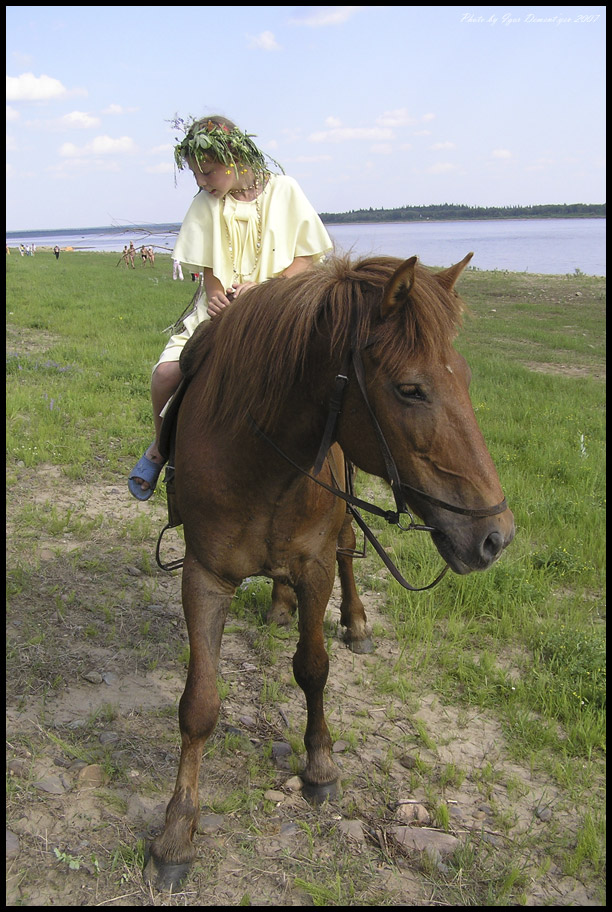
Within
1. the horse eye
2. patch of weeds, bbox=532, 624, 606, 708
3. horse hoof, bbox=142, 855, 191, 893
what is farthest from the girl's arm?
patch of weeds, bbox=532, 624, 606, 708

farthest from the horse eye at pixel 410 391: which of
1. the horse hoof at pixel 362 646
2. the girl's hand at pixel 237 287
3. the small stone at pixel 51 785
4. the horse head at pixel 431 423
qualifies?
the horse hoof at pixel 362 646

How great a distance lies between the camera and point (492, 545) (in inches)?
78.1

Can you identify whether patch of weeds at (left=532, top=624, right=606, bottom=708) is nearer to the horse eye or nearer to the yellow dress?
the horse eye

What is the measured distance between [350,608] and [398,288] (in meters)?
2.55

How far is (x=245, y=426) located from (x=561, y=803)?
2.09 metres

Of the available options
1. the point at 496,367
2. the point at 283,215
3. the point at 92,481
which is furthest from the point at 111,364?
the point at 283,215

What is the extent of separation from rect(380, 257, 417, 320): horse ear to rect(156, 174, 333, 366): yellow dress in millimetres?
1401

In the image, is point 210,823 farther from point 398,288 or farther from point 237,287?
point 237,287

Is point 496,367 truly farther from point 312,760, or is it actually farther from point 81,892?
point 81,892

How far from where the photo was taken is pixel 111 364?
1017cm

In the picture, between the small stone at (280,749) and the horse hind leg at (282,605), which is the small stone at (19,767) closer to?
the small stone at (280,749)

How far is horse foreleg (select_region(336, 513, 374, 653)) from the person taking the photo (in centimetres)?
401

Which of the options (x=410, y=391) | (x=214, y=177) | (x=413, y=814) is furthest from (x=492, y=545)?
(x=214, y=177)

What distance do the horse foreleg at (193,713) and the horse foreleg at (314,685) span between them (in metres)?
0.37
